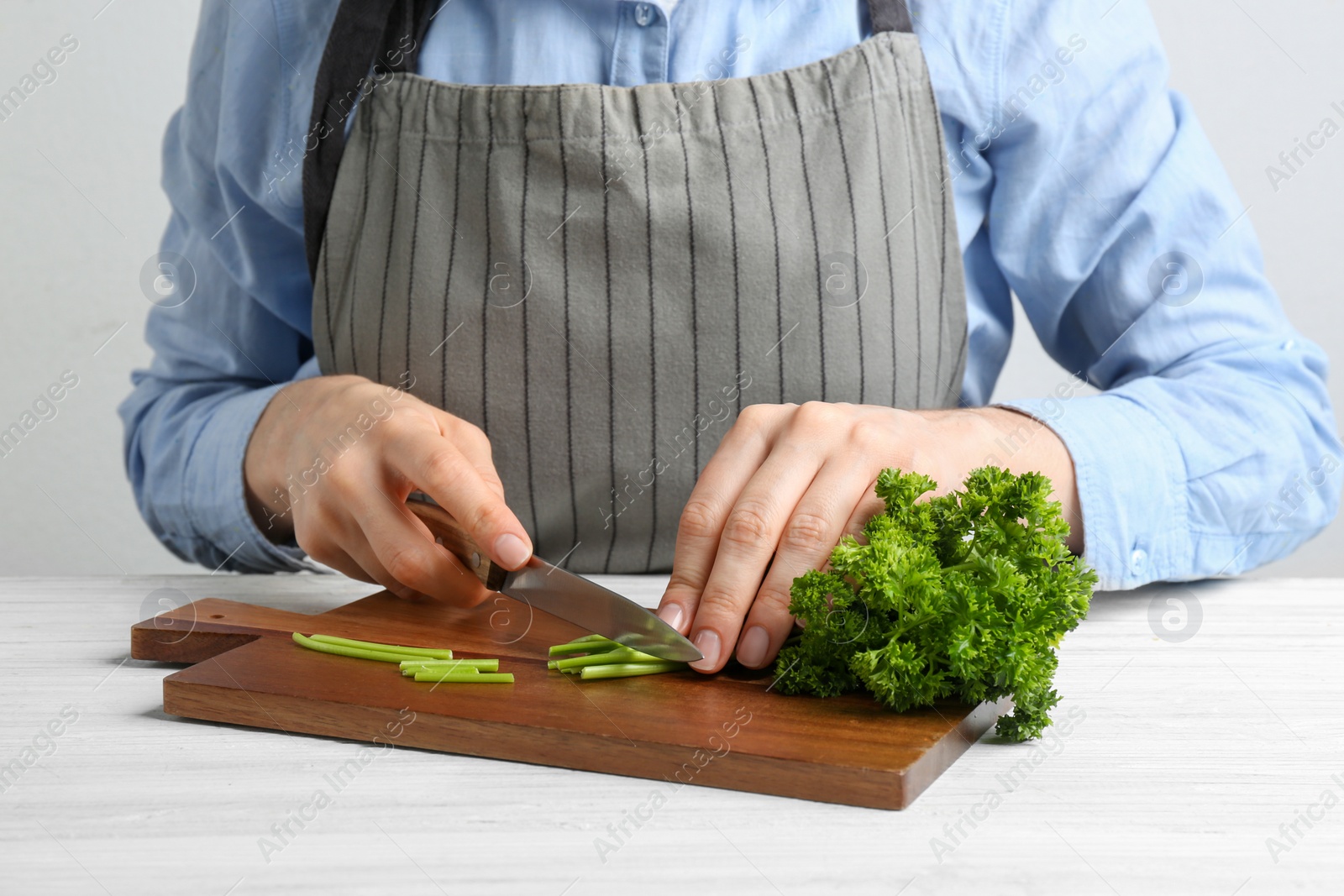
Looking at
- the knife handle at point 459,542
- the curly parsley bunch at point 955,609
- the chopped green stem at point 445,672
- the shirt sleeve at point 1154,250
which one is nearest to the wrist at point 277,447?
the knife handle at point 459,542

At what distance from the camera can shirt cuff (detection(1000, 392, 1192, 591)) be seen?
1220 millimetres

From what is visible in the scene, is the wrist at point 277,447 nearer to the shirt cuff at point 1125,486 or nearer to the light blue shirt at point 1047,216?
the light blue shirt at point 1047,216

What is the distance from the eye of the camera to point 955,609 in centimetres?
87

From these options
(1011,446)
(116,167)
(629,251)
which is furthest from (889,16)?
A: (116,167)

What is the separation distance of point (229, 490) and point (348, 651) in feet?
1.74

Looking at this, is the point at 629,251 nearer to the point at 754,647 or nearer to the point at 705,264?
the point at 705,264

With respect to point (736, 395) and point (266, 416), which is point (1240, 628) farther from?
point (266, 416)

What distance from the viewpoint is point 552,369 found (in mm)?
1315

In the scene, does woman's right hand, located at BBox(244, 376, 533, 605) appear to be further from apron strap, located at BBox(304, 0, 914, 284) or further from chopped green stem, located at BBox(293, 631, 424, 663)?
apron strap, located at BBox(304, 0, 914, 284)

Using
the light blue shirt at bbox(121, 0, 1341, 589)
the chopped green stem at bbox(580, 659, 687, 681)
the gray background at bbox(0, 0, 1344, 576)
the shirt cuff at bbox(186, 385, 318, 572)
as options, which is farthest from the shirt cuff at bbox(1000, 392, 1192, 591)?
the gray background at bbox(0, 0, 1344, 576)

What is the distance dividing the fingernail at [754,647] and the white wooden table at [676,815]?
172 millimetres

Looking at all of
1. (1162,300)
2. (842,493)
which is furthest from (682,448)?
(1162,300)

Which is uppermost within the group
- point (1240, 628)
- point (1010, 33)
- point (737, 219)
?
point (1010, 33)

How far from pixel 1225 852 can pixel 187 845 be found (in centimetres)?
64
